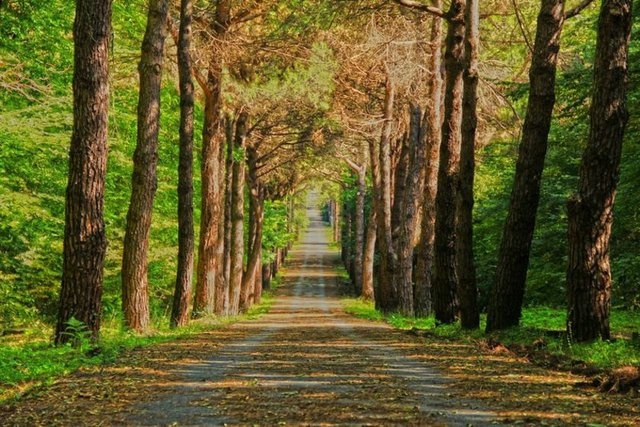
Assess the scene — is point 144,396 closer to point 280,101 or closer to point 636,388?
point 636,388

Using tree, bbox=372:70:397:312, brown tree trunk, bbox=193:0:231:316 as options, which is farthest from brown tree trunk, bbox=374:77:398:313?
brown tree trunk, bbox=193:0:231:316

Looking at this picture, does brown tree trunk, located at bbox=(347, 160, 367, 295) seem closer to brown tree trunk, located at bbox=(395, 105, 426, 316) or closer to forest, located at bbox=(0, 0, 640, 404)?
forest, located at bbox=(0, 0, 640, 404)

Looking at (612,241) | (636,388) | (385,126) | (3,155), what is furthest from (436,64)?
(636,388)

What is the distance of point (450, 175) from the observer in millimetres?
16172

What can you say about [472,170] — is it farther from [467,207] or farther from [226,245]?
[226,245]

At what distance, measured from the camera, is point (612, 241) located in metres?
16.3

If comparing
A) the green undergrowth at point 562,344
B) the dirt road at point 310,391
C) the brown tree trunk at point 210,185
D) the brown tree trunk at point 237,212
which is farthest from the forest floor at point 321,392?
the brown tree trunk at point 237,212

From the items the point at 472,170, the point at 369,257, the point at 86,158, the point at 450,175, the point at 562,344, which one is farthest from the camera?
the point at 369,257

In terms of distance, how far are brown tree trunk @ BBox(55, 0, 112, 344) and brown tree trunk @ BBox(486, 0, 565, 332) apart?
668 centimetres

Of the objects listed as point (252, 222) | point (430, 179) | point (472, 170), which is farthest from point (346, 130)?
point (472, 170)

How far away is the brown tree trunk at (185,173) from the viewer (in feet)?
58.9

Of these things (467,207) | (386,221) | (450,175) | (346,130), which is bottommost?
(386,221)

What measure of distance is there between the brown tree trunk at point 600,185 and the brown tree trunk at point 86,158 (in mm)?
6652

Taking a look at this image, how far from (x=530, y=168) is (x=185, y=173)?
913 centimetres
